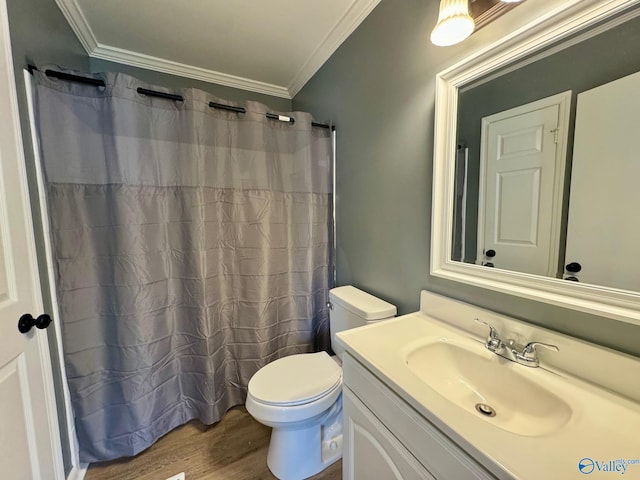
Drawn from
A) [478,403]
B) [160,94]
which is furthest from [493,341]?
[160,94]

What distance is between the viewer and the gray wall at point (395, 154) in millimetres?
904

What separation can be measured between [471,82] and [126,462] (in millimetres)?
2363

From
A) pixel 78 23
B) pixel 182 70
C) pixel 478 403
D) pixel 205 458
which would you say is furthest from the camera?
pixel 182 70

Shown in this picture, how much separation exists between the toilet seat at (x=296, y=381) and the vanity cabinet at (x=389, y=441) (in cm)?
29

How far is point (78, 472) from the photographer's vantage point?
1.25m

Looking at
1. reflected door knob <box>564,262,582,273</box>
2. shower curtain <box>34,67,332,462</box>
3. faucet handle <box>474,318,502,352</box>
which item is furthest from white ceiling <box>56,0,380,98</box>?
faucet handle <box>474,318,502,352</box>

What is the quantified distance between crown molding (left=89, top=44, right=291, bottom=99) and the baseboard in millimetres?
2402

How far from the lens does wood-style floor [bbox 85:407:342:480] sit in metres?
1.27

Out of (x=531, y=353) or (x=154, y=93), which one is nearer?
(x=531, y=353)

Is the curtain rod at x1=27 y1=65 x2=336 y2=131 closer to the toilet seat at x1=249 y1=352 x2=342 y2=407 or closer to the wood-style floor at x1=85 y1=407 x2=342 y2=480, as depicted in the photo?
the toilet seat at x1=249 y1=352 x2=342 y2=407

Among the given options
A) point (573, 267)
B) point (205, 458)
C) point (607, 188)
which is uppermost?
point (607, 188)

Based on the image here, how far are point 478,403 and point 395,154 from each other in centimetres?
106

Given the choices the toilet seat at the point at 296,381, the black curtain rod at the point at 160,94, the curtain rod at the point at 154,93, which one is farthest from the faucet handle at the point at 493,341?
the black curtain rod at the point at 160,94

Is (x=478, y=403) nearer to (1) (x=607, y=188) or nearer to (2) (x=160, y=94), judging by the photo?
(1) (x=607, y=188)
